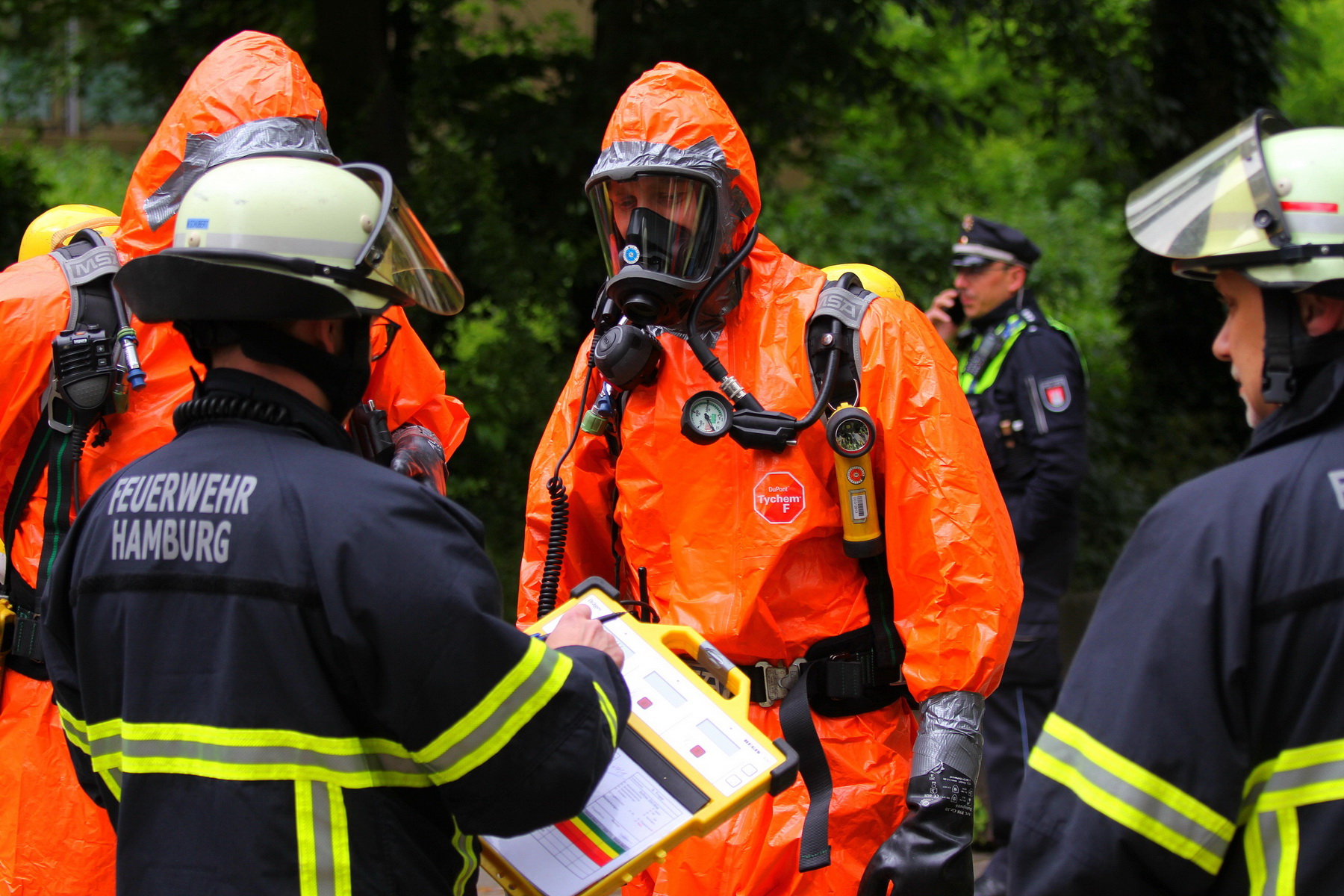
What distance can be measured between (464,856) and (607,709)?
0.32 metres

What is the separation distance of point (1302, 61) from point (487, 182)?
27.1 feet

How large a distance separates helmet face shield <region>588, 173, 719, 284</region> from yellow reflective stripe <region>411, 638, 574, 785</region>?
1.25m

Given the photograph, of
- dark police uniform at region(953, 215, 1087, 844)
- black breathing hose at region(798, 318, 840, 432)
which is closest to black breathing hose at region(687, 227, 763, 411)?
black breathing hose at region(798, 318, 840, 432)

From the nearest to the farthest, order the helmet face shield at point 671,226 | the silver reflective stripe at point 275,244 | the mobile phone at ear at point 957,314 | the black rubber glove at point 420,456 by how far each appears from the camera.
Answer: the silver reflective stripe at point 275,244
the helmet face shield at point 671,226
the black rubber glove at point 420,456
the mobile phone at ear at point 957,314

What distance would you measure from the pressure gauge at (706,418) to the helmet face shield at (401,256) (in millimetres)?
642

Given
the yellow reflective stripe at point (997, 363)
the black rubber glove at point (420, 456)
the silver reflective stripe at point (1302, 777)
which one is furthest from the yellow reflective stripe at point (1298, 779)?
the yellow reflective stripe at point (997, 363)

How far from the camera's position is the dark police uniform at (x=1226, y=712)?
1.57m

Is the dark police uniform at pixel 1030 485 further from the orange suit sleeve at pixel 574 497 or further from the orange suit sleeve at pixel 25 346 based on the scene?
the orange suit sleeve at pixel 25 346

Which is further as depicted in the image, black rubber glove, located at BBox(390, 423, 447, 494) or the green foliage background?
the green foliage background

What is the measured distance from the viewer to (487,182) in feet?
23.3

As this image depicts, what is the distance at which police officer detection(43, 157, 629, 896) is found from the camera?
1.73m

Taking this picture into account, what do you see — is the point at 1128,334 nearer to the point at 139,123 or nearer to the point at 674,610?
the point at 139,123

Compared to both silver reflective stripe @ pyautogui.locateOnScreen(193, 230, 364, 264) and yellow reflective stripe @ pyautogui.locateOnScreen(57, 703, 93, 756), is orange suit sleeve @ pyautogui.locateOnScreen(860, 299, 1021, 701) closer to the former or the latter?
silver reflective stripe @ pyautogui.locateOnScreen(193, 230, 364, 264)

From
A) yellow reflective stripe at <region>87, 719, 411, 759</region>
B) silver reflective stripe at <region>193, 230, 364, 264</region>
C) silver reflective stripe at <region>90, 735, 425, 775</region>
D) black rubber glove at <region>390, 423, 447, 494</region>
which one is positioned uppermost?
silver reflective stripe at <region>193, 230, 364, 264</region>
